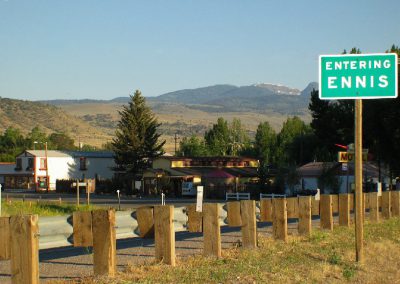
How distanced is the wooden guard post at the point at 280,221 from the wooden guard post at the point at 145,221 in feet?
14.6

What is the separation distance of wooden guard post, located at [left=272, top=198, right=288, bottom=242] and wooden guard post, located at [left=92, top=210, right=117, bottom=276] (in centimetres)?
600

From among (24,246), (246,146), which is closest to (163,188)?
(246,146)

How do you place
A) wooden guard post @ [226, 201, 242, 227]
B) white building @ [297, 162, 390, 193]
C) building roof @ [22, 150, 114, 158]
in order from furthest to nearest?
1. building roof @ [22, 150, 114, 158]
2. white building @ [297, 162, 390, 193]
3. wooden guard post @ [226, 201, 242, 227]

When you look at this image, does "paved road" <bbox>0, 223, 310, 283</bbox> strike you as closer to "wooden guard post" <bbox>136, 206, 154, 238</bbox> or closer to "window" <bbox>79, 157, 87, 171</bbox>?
"wooden guard post" <bbox>136, 206, 154, 238</bbox>

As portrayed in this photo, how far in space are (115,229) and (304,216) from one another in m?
6.99

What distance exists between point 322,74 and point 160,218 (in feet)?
14.5

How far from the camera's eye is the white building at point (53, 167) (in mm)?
92312

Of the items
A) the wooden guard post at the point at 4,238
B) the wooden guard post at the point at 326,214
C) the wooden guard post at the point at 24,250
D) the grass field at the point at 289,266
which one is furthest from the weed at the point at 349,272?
the wooden guard post at the point at 326,214

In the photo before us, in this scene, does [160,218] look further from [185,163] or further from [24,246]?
[185,163]

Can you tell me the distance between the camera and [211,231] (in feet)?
38.1

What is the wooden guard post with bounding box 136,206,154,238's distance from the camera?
10773 mm

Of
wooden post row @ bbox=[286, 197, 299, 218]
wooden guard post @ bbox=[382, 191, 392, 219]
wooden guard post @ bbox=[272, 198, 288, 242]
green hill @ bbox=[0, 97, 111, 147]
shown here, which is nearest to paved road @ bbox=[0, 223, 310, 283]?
wooden guard post @ bbox=[272, 198, 288, 242]

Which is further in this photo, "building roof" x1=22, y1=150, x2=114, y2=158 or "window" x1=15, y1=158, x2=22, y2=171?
"window" x1=15, y1=158, x2=22, y2=171

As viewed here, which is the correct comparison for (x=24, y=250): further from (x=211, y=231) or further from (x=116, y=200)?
(x=116, y=200)
